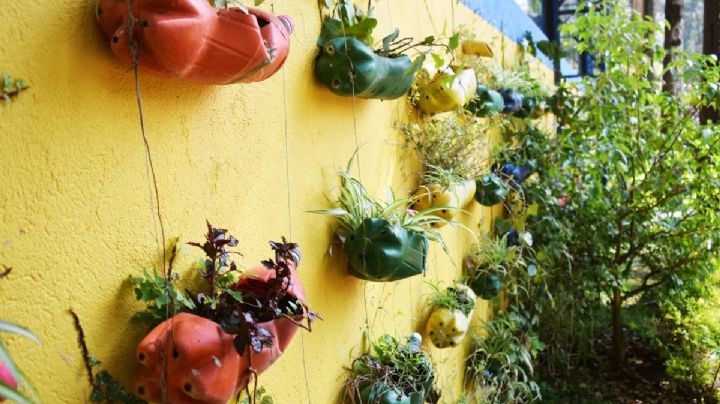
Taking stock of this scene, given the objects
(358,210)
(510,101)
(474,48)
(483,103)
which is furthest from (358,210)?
(510,101)

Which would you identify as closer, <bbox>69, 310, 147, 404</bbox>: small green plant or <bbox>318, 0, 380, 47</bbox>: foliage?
<bbox>69, 310, 147, 404</bbox>: small green plant

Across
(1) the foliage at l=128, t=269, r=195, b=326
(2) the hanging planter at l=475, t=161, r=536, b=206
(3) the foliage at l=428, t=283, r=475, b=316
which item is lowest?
(3) the foliage at l=428, t=283, r=475, b=316

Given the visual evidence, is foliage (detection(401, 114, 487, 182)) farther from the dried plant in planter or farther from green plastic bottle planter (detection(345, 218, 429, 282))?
green plastic bottle planter (detection(345, 218, 429, 282))

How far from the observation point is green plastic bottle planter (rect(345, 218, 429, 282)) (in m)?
2.32

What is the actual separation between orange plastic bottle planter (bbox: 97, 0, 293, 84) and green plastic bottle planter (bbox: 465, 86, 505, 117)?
2367mm

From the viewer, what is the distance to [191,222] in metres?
1.65

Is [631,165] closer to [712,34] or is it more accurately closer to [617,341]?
[617,341]

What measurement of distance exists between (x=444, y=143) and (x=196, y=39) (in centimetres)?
206

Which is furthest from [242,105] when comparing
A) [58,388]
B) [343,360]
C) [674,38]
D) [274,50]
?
[674,38]

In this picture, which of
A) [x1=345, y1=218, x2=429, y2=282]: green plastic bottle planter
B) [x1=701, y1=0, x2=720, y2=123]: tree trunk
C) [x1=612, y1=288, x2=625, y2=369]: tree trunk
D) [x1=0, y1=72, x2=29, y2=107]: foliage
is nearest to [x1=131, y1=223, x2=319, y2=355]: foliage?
[x1=0, y1=72, x2=29, y2=107]: foliage

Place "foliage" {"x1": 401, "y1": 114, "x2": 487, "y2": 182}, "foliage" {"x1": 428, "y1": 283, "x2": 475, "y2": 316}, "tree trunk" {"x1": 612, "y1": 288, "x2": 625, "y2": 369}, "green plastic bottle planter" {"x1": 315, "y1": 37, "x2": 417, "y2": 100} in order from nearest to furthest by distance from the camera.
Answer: "green plastic bottle planter" {"x1": 315, "y1": 37, "x2": 417, "y2": 100} < "foliage" {"x1": 401, "y1": 114, "x2": 487, "y2": 182} < "foliage" {"x1": 428, "y1": 283, "x2": 475, "y2": 316} < "tree trunk" {"x1": 612, "y1": 288, "x2": 625, "y2": 369}

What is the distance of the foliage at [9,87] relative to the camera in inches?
45.1

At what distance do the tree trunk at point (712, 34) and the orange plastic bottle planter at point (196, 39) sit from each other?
4.98 metres

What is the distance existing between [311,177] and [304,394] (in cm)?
71
